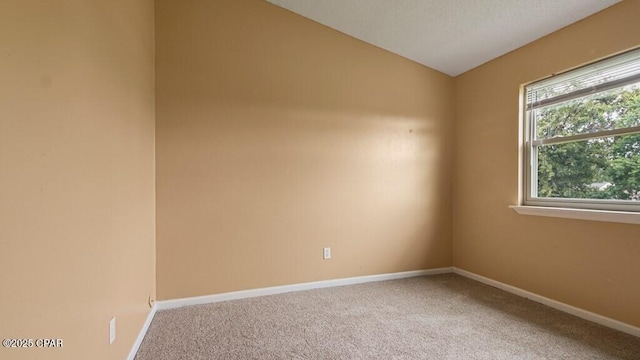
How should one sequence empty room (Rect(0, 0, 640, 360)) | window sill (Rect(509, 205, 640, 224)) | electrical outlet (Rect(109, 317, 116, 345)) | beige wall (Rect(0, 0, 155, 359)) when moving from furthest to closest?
window sill (Rect(509, 205, 640, 224)), electrical outlet (Rect(109, 317, 116, 345)), empty room (Rect(0, 0, 640, 360)), beige wall (Rect(0, 0, 155, 359))

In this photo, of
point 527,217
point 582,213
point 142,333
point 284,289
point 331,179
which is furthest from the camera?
point 331,179

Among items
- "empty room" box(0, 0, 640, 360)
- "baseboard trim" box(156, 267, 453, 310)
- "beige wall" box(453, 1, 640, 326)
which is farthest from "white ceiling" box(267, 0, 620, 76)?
"baseboard trim" box(156, 267, 453, 310)

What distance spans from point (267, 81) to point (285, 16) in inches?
27.5

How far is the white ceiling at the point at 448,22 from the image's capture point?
229cm

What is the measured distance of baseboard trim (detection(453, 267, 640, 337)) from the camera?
207cm

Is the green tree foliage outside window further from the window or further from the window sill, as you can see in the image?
the window sill

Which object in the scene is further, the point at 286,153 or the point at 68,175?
the point at 286,153

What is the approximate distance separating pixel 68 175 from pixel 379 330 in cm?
205

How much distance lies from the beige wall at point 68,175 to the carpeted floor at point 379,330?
0.51 meters

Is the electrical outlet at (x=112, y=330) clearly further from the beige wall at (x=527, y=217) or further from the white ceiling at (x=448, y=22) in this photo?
the beige wall at (x=527, y=217)

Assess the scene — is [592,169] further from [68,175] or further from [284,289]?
[68,175]

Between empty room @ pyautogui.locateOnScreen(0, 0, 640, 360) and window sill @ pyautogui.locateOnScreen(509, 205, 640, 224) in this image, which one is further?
window sill @ pyautogui.locateOnScreen(509, 205, 640, 224)

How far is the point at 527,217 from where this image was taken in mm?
2738

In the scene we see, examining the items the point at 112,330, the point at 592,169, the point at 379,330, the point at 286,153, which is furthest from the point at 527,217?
the point at 112,330
